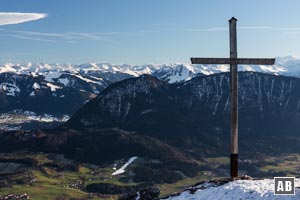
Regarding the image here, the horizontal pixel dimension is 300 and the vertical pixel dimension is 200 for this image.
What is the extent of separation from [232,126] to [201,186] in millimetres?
5952

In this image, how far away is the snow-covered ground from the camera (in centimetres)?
3400

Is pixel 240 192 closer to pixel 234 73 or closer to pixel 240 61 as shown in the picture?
pixel 234 73

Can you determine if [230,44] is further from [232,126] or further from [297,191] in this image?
[297,191]

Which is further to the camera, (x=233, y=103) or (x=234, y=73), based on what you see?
(x=234, y=73)

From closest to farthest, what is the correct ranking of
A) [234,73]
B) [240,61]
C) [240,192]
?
[240,192] → [240,61] → [234,73]

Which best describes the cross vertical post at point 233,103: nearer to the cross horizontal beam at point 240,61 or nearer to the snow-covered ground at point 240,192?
the cross horizontal beam at point 240,61

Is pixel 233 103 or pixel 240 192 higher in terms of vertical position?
pixel 233 103

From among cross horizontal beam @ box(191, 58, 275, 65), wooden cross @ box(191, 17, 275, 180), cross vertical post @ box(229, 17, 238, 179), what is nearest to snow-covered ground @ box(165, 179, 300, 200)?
cross vertical post @ box(229, 17, 238, 179)

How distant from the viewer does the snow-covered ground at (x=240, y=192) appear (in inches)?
1339

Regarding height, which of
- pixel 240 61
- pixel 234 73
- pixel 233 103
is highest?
pixel 240 61

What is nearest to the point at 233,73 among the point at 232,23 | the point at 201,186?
the point at 232,23

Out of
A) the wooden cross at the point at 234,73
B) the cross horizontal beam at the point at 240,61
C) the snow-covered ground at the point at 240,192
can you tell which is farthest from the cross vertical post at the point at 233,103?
the snow-covered ground at the point at 240,192

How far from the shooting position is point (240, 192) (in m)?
35.1

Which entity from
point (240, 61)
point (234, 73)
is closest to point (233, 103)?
point (234, 73)
